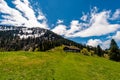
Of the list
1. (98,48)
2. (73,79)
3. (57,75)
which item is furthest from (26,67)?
(98,48)

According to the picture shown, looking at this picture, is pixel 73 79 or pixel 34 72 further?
pixel 34 72

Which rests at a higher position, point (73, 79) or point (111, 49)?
point (111, 49)

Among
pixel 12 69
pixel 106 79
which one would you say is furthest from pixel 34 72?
pixel 106 79

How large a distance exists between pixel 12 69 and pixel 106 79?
17.9 m

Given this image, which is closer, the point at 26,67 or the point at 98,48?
the point at 26,67

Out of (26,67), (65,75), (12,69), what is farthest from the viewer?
(26,67)

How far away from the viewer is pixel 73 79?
35.7 metres

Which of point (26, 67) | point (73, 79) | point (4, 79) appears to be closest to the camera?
point (4, 79)

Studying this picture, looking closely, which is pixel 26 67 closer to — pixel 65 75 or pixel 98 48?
pixel 65 75

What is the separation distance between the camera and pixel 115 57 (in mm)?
115500

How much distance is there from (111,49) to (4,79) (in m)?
93.6

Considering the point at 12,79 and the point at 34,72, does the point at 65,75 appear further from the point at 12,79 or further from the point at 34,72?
the point at 12,79

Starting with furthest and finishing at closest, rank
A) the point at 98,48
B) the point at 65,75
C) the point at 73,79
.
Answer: the point at 98,48 → the point at 65,75 → the point at 73,79

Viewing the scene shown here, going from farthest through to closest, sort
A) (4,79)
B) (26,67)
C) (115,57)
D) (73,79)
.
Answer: (115,57) → (26,67) → (73,79) → (4,79)
